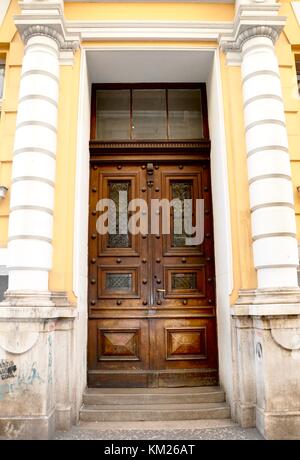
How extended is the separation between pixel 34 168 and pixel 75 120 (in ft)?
3.10

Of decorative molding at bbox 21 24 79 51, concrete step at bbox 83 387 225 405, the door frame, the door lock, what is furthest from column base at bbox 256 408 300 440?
decorative molding at bbox 21 24 79 51

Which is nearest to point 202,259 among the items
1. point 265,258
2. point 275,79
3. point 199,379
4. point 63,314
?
point 265,258

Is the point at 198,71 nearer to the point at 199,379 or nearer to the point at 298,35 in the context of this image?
the point at 298,35

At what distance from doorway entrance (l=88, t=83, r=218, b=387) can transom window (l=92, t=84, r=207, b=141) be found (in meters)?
0.24

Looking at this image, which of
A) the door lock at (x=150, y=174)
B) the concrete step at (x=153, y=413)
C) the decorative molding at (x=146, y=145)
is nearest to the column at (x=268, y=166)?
the decorative molding at (x=146, y=145)

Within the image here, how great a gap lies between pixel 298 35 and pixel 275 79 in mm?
1104

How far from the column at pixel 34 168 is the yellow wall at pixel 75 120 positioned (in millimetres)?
176

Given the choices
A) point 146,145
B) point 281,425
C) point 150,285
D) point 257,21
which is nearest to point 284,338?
point 281,425

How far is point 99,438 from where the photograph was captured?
3.99m

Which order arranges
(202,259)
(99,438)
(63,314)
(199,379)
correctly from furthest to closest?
(202,259) < (199,379) < (63,314) < (99,438)

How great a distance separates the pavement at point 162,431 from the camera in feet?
13.1

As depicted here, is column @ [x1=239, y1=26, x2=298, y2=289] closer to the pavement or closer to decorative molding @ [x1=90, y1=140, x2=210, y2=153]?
decorative molding @ [x1=90, y1=140, x2=210, y2=153]

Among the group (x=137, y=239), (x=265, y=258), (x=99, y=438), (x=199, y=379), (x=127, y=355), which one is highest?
(x=137, y=239)

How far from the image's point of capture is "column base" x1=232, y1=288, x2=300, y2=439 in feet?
13.0
